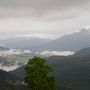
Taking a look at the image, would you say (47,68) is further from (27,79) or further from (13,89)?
(13,89)

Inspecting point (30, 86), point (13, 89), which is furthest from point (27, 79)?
point (13, 89)

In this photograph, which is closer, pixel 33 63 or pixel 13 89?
pixel 13 89

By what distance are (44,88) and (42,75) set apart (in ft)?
7.00

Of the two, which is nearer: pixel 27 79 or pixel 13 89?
pixel 13 89

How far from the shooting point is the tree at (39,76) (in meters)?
52.4

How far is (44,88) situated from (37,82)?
166 cm

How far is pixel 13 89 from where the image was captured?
48438mm

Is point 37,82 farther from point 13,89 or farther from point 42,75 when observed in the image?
point 13,89

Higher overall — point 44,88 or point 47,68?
point 47,68

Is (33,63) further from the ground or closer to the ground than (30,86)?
further from the ground

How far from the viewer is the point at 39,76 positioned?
52.9 metres

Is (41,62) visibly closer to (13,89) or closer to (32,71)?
(32,71)

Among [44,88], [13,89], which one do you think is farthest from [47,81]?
[13,89]

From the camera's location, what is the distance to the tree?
5241cm
